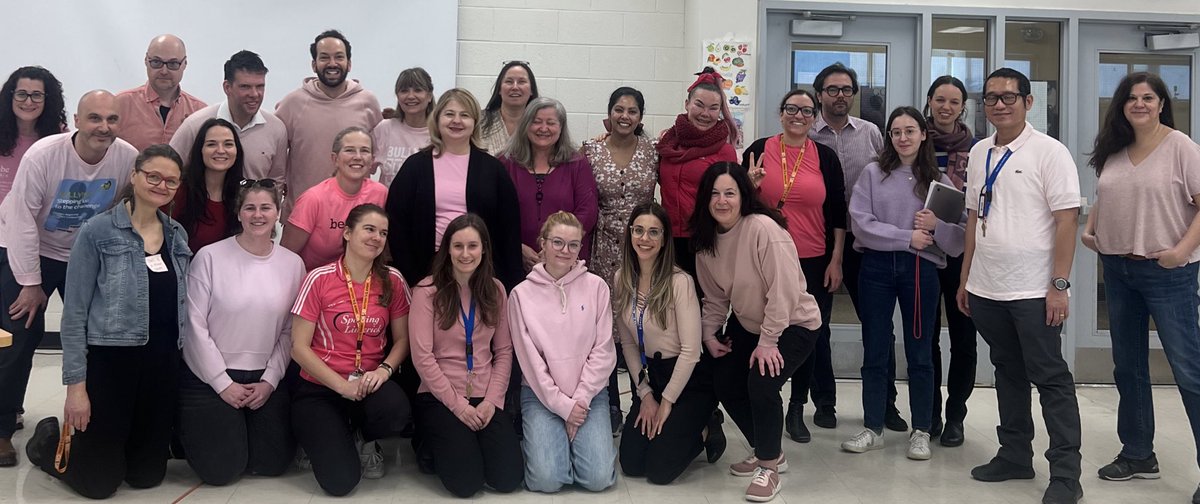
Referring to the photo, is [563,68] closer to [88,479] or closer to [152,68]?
[152,68]

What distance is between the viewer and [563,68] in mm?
5465

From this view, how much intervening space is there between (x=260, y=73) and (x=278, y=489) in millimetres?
1682

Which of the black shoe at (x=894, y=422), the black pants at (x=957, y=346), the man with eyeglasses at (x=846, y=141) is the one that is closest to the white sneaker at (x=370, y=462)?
the man with eyeglasses at (x=846, y=141)

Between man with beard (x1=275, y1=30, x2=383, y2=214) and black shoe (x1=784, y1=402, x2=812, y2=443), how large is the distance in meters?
2.18

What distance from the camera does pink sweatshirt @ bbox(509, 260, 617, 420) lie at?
11.1ft

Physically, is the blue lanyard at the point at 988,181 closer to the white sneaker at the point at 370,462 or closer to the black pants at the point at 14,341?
the white sneaker at the point at 370,462

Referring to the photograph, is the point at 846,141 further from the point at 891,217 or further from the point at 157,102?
the point at 157,102

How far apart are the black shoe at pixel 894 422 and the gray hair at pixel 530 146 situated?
180cm

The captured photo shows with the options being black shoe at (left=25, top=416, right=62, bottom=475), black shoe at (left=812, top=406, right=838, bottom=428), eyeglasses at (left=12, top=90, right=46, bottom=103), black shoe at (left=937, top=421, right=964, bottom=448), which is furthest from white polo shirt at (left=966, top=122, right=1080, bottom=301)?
eyeglasses at (left=12, top=90, right=46, bottom=103)

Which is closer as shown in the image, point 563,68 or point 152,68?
point 152,68

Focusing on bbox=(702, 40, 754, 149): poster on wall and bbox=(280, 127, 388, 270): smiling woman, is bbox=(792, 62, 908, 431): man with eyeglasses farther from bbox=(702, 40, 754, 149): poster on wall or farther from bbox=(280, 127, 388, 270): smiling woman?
bbox=(280, 127, 388, 270): smiling woman

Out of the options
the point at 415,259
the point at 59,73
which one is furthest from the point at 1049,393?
the point at 59,73

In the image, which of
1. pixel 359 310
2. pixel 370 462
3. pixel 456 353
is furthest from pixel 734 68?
pixel 370 462

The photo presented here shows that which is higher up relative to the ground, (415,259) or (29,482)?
(415,259)
